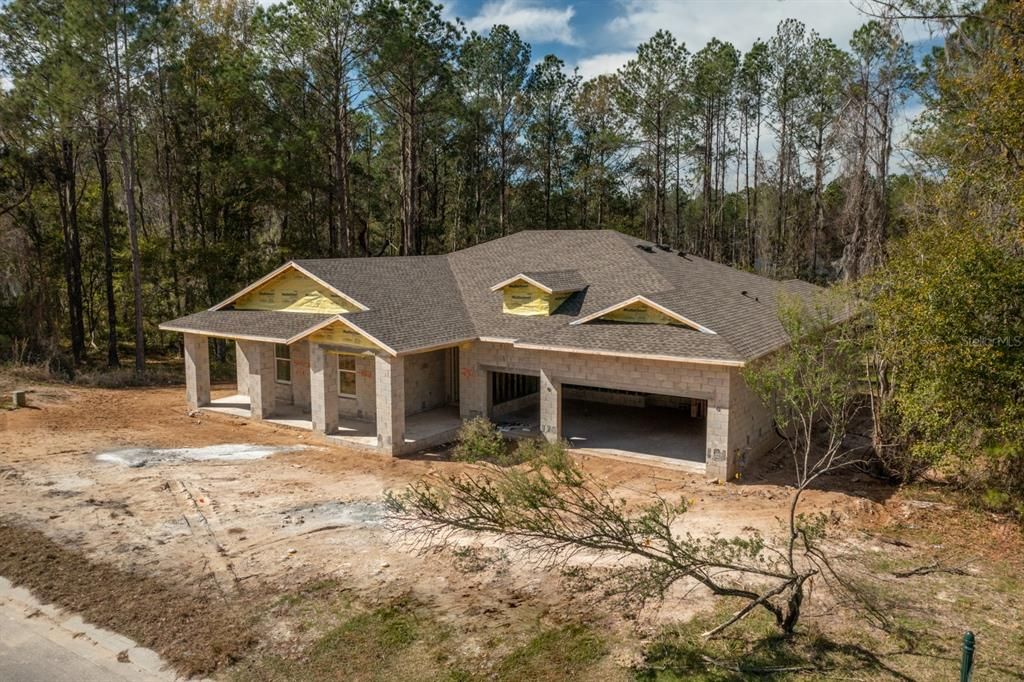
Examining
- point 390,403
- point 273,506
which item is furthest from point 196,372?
point 273,506

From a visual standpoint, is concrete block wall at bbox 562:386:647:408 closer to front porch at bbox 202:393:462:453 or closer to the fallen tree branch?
front porch at bbox 202:393:462:453

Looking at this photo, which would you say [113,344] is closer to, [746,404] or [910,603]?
[746,404]

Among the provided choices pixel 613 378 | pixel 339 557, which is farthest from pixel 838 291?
pixel 339 557

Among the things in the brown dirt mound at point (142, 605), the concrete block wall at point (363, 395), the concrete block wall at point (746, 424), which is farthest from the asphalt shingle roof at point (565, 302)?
the brown dirt mound at point (142, 605)

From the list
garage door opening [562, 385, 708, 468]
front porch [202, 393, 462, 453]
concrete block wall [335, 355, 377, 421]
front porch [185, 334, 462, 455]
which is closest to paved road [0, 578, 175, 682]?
front porch [185, 334, 462, 455]

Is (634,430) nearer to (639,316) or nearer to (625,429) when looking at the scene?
(625,429)
